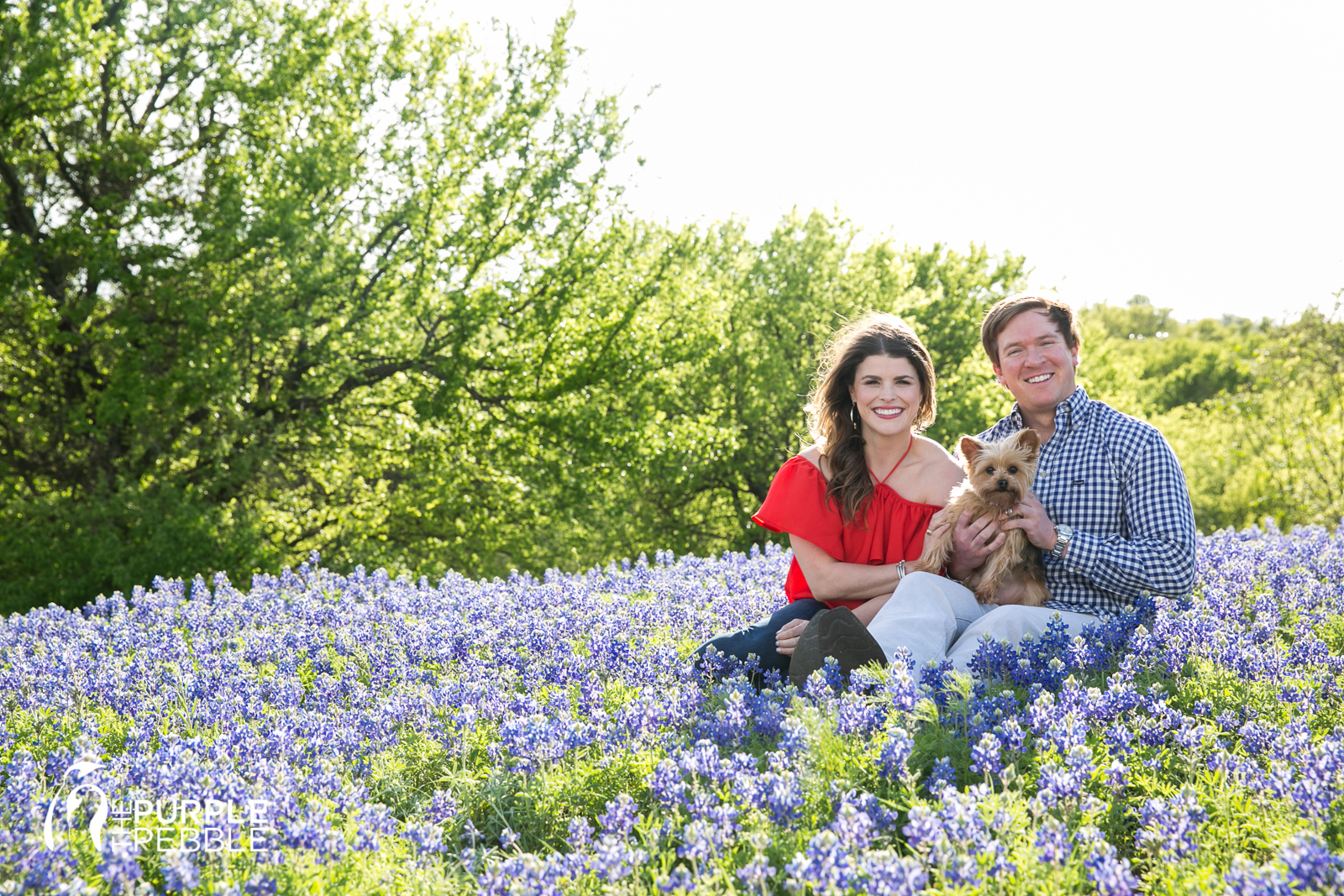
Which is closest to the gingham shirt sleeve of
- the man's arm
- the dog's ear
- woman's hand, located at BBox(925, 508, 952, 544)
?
the man's arm

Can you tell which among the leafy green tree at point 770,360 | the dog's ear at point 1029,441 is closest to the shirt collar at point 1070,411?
the dog's ear at point 1029,441

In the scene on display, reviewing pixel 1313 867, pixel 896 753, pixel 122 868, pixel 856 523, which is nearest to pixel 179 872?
pixel 122 868

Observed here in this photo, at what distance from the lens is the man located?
440 cm

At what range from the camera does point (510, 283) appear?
635 inches

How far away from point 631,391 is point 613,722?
1301cm

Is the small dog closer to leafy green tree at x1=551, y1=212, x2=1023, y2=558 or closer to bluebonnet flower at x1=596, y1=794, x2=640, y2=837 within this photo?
bluebonnet flower at x1=596, y1=794, x2=640, y2=837

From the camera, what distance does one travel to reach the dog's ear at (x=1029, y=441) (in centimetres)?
502

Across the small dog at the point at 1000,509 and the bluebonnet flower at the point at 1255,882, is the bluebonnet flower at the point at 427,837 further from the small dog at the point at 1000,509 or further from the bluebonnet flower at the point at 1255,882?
the small dog at the point at 1000,509

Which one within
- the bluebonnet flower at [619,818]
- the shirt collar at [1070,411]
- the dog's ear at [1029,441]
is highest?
the shirt collar at [1070,411]

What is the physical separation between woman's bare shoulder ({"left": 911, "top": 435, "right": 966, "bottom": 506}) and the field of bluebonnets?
124 centimetres

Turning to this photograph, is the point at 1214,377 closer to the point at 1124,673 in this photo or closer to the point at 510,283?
the point at 510,283

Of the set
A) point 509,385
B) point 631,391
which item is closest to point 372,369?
point 509,385

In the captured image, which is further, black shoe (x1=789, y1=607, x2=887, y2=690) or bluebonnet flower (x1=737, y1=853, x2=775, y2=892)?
black shoe (x1=789, y1=607, x2=887, y2=690)

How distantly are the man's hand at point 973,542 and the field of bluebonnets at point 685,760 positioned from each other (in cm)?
77
